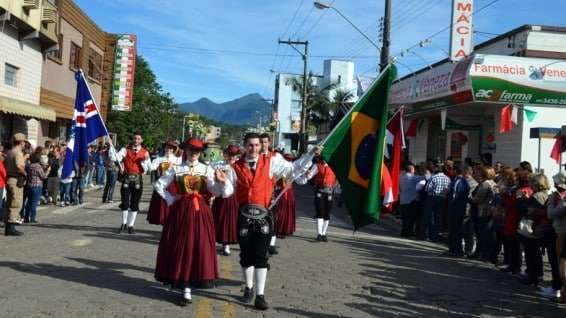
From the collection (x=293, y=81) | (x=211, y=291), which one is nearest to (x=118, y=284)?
(x=211, y=291)

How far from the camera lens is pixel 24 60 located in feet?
75.5

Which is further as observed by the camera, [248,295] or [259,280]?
[248,295]

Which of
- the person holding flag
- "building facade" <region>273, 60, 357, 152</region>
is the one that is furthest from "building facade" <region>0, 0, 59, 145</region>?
"building facade" <region>273, 60, 357, 152</region>

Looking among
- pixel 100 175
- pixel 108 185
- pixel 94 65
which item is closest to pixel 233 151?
pixel 108 185

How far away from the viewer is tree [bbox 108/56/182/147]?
5697 cm

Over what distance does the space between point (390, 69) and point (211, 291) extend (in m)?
3.43

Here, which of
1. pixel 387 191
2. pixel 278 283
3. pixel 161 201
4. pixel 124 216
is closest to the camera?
pixel 387 191

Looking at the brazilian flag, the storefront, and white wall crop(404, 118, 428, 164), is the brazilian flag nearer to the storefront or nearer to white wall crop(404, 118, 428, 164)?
the storefront

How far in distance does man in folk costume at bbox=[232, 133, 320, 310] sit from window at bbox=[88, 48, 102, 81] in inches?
1065

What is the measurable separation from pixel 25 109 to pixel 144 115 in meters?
38.9

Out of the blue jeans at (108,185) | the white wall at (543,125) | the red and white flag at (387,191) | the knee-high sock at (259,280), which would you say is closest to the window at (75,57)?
the blue jeans at (108,185)

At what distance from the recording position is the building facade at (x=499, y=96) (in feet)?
60.9

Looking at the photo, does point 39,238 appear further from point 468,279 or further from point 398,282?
point 468,279

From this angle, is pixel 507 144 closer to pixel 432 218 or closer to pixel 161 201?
pixel 432 218
